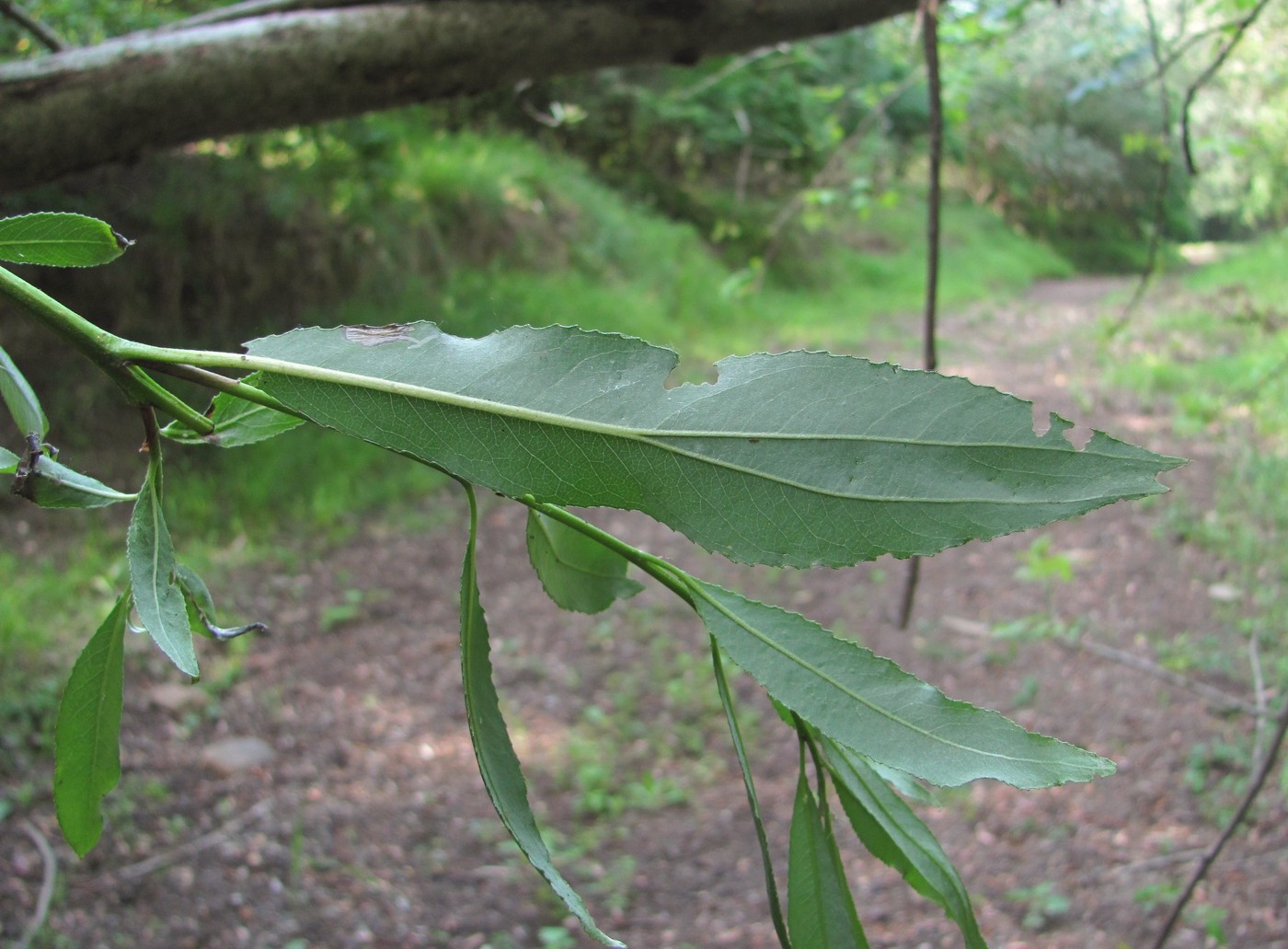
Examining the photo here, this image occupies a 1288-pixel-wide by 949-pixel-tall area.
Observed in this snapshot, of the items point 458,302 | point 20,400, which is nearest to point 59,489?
point 20,400

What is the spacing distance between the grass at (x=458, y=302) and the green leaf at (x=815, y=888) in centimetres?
68

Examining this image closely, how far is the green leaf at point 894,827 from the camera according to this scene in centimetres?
53

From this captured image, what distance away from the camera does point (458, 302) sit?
479 cm

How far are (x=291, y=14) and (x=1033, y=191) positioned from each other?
7.83 metres

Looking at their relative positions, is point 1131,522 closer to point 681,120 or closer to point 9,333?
point 9,333

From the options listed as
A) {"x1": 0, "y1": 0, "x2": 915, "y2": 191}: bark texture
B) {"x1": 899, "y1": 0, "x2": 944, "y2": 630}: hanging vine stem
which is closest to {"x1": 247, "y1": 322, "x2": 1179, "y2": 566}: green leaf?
{"x1": 899, "y1": 0, "x2": 944, "y2": 630}: hanging vine stem

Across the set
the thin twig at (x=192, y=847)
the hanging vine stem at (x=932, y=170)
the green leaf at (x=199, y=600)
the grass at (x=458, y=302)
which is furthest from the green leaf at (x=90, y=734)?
the thin twig at (x=192, y=847)

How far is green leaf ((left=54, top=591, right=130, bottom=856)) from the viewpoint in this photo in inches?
21.5

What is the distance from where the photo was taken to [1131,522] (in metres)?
4.07

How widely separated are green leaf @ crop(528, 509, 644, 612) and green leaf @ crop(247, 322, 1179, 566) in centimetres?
13

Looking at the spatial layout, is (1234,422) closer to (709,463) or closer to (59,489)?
(709,463)

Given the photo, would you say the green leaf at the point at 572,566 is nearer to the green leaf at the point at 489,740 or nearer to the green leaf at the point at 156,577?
the green leaf at the point at 489,740

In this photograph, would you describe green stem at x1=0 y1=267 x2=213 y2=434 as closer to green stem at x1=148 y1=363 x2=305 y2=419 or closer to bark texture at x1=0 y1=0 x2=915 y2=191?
green stem at x1=148 y1=363 x2=305 y2=419

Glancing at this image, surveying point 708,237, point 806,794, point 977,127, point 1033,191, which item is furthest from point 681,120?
point 806,794
